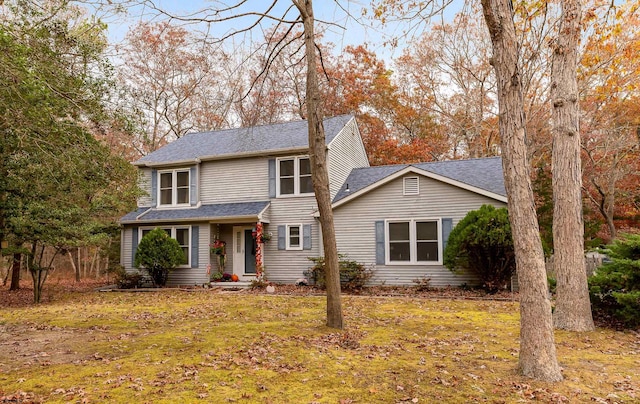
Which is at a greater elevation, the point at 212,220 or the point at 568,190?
the point at 568,190

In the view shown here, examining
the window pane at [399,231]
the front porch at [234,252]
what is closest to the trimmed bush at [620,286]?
the window pane at [399,231]

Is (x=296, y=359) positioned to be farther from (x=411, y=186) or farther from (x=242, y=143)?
(x=242, y=143)

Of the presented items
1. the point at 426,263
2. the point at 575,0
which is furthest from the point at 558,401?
the point at 426,263

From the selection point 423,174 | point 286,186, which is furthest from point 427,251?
point 286,186

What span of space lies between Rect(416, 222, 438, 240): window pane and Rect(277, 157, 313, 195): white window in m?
4.22

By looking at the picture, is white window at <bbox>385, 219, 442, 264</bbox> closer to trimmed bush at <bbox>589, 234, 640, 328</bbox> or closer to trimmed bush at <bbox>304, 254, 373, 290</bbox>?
trimmed bush at <bbox>304, 254, 373, 290</bbox>

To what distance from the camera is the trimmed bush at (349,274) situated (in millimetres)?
13953

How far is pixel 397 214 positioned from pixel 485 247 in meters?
3.25

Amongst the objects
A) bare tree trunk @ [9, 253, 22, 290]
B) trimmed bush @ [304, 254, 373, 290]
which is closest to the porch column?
trimmed bush @ [304, 254, 373, 290]

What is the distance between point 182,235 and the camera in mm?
16906

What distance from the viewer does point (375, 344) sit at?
6645 mm

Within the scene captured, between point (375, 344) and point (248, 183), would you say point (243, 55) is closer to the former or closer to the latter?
point (375, 344)

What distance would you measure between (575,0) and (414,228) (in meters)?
8.14

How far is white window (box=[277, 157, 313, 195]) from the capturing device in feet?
52.4
